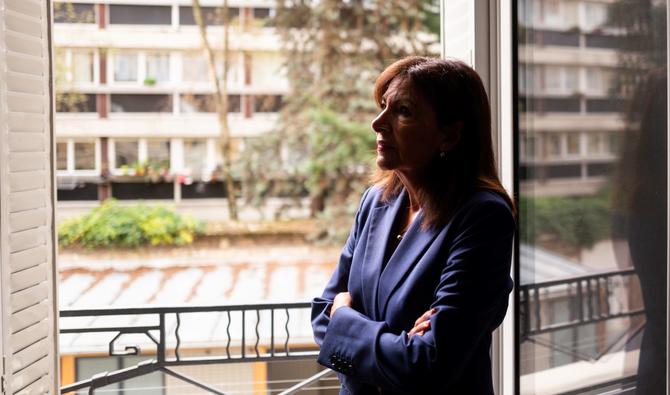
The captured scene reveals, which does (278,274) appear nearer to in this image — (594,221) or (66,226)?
(66,226)

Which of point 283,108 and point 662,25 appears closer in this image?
point 662,25

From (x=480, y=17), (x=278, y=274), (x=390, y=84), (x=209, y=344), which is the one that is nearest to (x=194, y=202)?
(x=278, y=274)

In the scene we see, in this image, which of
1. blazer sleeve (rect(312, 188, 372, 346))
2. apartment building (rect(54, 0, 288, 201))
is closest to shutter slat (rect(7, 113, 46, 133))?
blazer sleeve (rect(312, 188, 372, 346))

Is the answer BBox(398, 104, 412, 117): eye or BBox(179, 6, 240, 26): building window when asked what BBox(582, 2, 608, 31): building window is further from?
BBox(179, 6, 240, 26): building window

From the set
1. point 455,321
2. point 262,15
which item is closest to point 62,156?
point 262,15

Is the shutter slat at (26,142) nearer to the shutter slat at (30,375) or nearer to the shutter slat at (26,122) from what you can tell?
the shutter slat at (26,122)

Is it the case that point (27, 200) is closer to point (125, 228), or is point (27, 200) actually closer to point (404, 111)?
point (404, 111)

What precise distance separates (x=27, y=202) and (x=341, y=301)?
784mm

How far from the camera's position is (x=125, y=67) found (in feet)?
21.1

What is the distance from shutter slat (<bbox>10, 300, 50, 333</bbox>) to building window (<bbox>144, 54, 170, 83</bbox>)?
495 centimetres

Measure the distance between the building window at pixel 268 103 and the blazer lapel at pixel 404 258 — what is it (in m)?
5.48

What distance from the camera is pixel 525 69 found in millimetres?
1602

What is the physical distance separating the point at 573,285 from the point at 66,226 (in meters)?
5.89

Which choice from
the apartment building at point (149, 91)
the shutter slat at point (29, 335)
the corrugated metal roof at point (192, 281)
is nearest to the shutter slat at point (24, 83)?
the shutter slat at point (29, 335)
